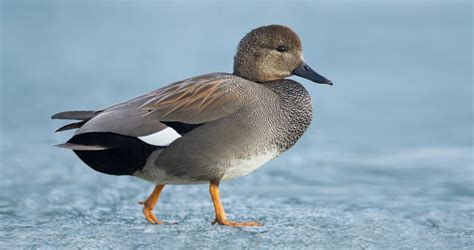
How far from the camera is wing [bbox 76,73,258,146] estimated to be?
14.0 feet

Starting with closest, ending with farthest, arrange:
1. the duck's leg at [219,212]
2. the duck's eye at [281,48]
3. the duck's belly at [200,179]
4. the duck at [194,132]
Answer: the duck at [194,132]
the duck's belly at [200,179]
the duck's leg at [219,212]
the duck's eye at [281,48]

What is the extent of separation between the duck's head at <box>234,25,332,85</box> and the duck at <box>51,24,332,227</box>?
0.12 meters

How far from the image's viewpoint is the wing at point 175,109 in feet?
14.0

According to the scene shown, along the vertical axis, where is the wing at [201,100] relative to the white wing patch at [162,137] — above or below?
above

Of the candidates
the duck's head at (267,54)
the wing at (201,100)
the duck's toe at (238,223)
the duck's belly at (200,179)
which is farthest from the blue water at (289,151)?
the duck's head at (267,54)

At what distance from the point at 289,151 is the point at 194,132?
3.25 m

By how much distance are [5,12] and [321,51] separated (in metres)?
7.33

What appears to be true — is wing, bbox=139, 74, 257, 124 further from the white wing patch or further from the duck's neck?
the duck's neck

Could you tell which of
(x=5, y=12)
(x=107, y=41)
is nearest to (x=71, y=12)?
(x=5, y=12)

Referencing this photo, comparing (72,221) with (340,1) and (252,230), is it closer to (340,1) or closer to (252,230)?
(252,230)

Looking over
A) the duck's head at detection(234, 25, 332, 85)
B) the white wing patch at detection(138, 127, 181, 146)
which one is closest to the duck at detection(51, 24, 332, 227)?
the white wing patch at detection(138, 127, 181, 146)

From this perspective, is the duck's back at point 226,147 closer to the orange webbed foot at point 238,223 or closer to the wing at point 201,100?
the wing at point 201,100

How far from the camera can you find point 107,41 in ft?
47.0

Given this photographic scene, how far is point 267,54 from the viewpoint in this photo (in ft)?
15.7
